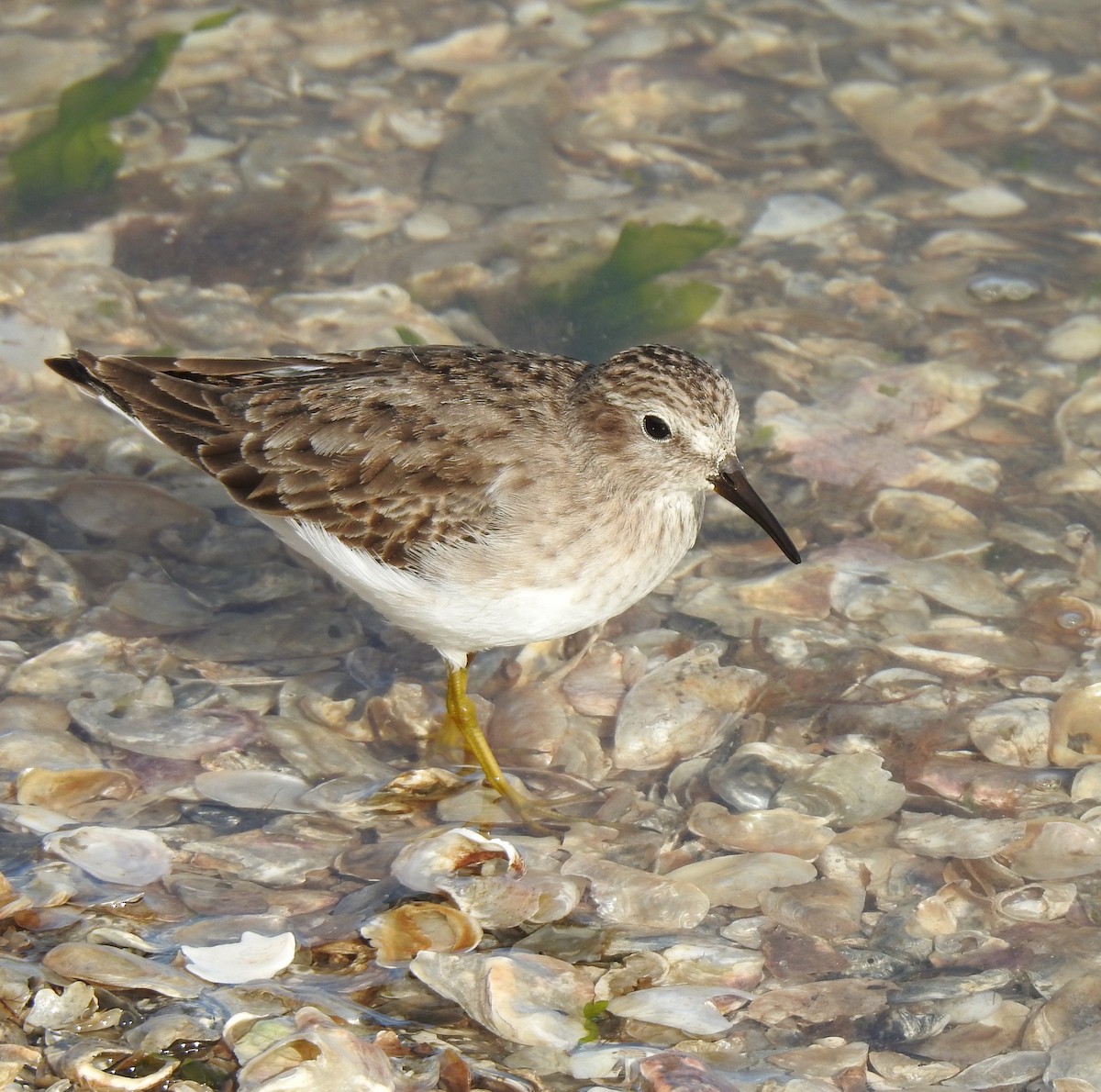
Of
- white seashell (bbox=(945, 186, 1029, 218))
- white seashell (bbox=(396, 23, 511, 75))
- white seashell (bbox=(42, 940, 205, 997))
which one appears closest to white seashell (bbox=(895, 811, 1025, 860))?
white seashell (bbox=(42, 940, 205, 997))

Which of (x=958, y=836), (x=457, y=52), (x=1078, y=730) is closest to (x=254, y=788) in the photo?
(x=958, y=836)

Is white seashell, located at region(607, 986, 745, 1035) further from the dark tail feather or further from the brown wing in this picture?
the dark tail feather

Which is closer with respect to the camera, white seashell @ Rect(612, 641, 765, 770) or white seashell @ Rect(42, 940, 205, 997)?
white seashell @ Rect(42, 940, 205, 997)

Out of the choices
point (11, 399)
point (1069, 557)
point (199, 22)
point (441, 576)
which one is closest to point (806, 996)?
point (441, 576)

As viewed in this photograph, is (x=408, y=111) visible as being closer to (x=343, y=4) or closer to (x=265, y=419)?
(x=343, y=4)

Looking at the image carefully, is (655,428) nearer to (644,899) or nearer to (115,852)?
(644,899)

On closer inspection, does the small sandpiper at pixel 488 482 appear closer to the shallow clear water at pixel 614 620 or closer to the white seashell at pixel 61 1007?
the shallow clear water at pixel 614 620
